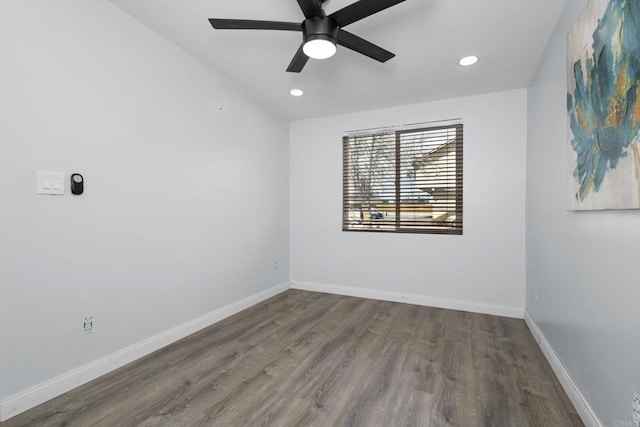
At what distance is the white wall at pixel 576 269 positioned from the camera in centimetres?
121

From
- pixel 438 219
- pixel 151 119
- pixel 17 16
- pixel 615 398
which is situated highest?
pixel 17 16

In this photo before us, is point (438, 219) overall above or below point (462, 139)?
below

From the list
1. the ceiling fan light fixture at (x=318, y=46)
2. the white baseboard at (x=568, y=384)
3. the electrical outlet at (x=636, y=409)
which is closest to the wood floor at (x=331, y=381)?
the white baseboard at (x=568, y=384)

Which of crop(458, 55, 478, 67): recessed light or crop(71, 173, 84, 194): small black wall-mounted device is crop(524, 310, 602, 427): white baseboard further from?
crop(71, 173, 84, 194): small black wall-mounted device

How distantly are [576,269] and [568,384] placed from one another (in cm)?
73

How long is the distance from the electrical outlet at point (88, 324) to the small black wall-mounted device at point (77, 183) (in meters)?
0.83

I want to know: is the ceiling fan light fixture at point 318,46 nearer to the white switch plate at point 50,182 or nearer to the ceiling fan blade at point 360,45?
the ceiling fan blade at point 360,45

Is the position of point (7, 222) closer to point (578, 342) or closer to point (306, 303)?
point (306, 303)

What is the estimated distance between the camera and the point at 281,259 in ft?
13.7

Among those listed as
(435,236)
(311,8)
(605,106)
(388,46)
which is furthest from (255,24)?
(435,236)

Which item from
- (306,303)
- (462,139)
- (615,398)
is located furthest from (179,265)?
(462,139)

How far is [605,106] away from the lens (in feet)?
4.31

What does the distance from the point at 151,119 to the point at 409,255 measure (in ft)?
10.2

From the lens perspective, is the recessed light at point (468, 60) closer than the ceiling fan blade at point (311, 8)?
No
